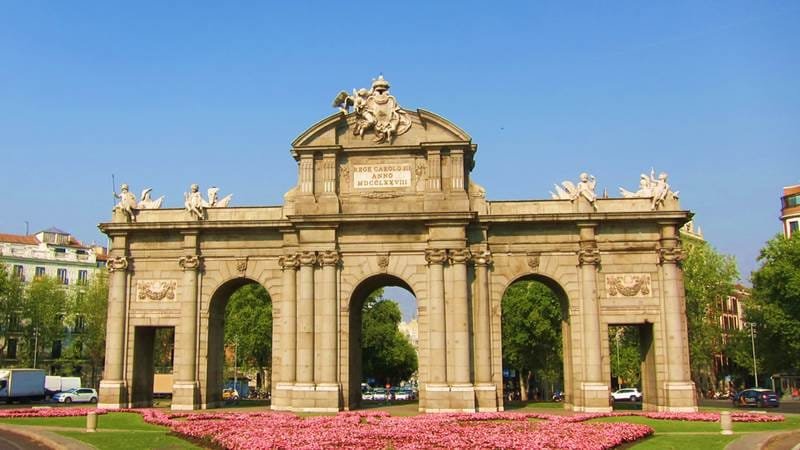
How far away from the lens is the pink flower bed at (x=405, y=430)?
22453mm

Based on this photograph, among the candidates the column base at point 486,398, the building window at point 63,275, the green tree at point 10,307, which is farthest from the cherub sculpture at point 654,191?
the building window at point 63,275

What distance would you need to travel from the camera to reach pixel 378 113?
40.0 meters

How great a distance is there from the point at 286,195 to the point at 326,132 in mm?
4016

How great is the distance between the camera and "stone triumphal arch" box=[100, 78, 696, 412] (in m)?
37.7

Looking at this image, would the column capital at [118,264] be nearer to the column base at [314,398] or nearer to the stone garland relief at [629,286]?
the column base at [314,398]

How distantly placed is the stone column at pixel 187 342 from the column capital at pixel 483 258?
1485 centimetres

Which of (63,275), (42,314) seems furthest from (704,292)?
(63,275)

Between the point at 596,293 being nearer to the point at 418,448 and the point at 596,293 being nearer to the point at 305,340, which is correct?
the point at 305,340

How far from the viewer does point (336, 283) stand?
1519 inches

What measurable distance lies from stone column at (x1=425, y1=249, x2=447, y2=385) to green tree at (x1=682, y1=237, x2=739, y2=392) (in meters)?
37.4

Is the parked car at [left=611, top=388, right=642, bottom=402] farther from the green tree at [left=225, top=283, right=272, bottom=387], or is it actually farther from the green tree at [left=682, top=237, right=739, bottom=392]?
the green tree at [left=225, top=283, right=272, bottom=387]

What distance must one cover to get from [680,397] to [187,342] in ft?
83.1

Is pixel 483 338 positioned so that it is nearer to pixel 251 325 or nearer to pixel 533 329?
pixel 533 329

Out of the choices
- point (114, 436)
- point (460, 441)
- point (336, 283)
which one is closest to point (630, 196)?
point (336, 283)
